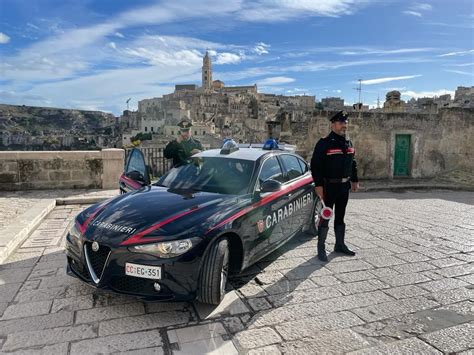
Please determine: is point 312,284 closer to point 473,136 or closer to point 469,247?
point 469,247

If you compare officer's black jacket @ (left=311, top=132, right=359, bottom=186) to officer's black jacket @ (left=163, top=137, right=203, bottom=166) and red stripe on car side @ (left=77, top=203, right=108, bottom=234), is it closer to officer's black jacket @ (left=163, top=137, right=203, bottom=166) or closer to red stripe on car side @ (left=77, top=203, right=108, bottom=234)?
officer's black jacket @ (left=163, top=137, right=203, bottom=166)

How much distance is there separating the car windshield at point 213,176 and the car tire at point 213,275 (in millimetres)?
929

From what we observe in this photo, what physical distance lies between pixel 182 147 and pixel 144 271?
11.0ft

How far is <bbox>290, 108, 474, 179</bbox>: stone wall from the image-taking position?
12.3 m

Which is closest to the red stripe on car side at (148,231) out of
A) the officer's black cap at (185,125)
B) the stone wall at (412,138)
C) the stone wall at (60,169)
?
the officer's black cap at (185,125)

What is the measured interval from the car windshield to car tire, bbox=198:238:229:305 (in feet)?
3.05

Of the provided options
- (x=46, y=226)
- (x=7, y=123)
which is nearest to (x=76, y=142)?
(x=7, y=123)

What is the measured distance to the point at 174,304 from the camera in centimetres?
343

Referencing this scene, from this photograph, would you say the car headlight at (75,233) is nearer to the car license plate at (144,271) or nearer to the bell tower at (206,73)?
the car license plate at (144,271)

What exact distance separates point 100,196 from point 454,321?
7.49 metres

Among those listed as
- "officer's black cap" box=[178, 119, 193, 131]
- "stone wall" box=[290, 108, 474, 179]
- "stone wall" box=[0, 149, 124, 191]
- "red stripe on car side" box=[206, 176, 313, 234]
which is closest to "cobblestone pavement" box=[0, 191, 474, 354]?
"red stripe on car side" box=[206, 176, 313, 234]

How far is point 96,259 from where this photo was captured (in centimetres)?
318

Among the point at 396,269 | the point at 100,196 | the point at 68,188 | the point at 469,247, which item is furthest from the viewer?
the point at 68,188

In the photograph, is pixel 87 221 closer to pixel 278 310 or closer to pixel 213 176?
pixel 213 176
